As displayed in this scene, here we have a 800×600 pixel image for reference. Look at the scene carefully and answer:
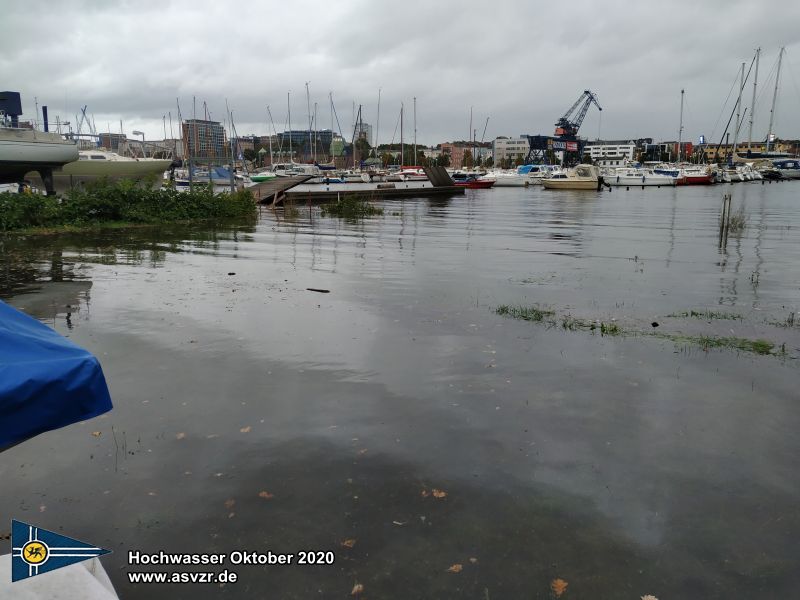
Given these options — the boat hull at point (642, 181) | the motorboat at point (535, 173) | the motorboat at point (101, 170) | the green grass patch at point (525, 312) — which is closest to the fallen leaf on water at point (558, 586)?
the green grass patch at point (525, 312)

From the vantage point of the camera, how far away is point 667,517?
15.9 ft

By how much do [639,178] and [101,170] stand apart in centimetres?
7784

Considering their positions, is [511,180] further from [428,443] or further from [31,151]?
[428,443]

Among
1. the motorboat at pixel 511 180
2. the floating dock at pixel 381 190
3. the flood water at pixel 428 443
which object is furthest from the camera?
the motorboat at pixel 511 180

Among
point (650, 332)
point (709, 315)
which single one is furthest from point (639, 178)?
point (650, 332)

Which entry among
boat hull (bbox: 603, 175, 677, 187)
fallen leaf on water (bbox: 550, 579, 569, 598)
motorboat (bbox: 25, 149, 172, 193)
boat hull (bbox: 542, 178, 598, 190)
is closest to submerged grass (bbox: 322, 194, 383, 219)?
motorboat (bbox: 25, 149, 172, 193)

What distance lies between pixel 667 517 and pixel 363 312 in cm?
713

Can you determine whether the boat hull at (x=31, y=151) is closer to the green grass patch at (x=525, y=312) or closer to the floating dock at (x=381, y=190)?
the floating dock at (x=381, y=190)

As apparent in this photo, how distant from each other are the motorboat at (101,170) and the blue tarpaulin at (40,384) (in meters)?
40.3

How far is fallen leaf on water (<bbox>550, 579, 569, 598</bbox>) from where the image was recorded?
13.2 ft

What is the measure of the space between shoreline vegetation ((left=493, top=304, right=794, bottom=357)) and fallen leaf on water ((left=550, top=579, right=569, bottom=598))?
6.10m

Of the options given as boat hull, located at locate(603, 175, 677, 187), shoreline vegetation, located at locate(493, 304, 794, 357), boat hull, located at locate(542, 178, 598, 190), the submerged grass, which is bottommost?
shoreline vegetation, located at locate(493, 304, 794, 357)

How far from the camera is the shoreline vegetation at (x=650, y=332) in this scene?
9031 mm

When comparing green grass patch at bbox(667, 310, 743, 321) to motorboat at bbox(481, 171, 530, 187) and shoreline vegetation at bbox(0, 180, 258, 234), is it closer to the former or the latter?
shoreline vegetation at bbox(0, 180, 258, 234)
